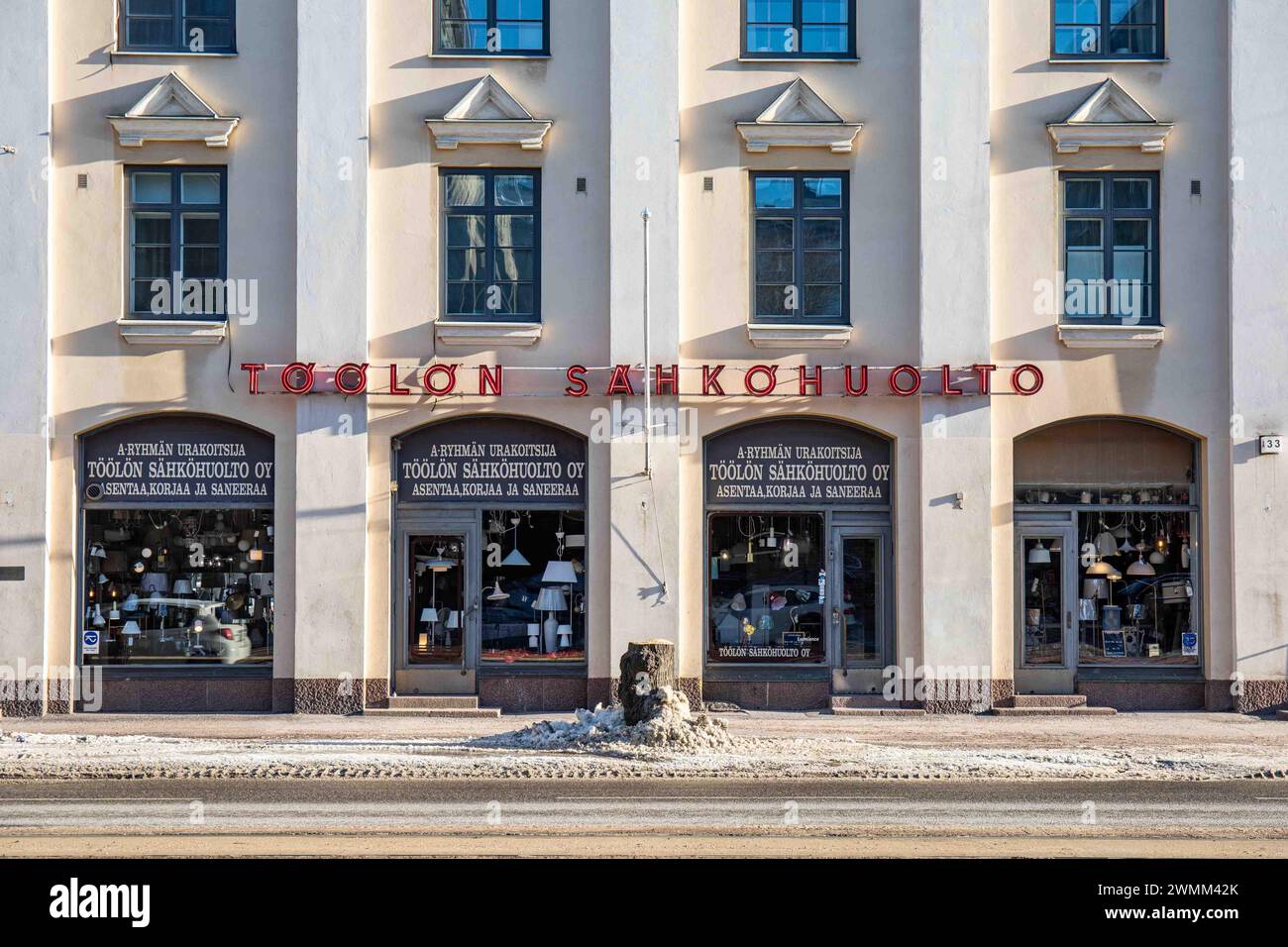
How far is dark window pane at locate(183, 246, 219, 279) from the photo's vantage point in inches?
759

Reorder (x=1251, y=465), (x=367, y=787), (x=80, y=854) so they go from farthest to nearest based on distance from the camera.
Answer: (x=1251, y=465) < (x=367, y=787) < (x=80, y=854)

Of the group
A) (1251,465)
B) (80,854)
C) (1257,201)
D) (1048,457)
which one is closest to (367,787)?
(80,854)

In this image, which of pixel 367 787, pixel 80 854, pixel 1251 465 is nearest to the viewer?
pixel 80 854

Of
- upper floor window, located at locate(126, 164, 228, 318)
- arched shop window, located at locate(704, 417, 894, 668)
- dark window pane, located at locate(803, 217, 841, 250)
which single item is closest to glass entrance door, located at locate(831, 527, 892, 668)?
arched shop window, located at locate(704, 417, 894, 668)

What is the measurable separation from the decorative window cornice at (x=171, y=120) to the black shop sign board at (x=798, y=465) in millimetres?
7894

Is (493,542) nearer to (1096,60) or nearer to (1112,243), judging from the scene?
(1112,243)

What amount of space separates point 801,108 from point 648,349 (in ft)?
12.9

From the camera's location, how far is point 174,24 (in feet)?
63.5

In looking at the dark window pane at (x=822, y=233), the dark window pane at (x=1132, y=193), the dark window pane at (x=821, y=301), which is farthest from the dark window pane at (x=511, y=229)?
the dark window pane at (x=1132, y=193)

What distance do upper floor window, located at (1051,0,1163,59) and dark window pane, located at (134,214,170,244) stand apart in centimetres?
1256

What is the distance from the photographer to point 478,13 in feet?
64.0

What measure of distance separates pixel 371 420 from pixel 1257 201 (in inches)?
485

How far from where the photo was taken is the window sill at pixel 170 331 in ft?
62.2

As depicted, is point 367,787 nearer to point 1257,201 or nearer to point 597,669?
point 597,669
